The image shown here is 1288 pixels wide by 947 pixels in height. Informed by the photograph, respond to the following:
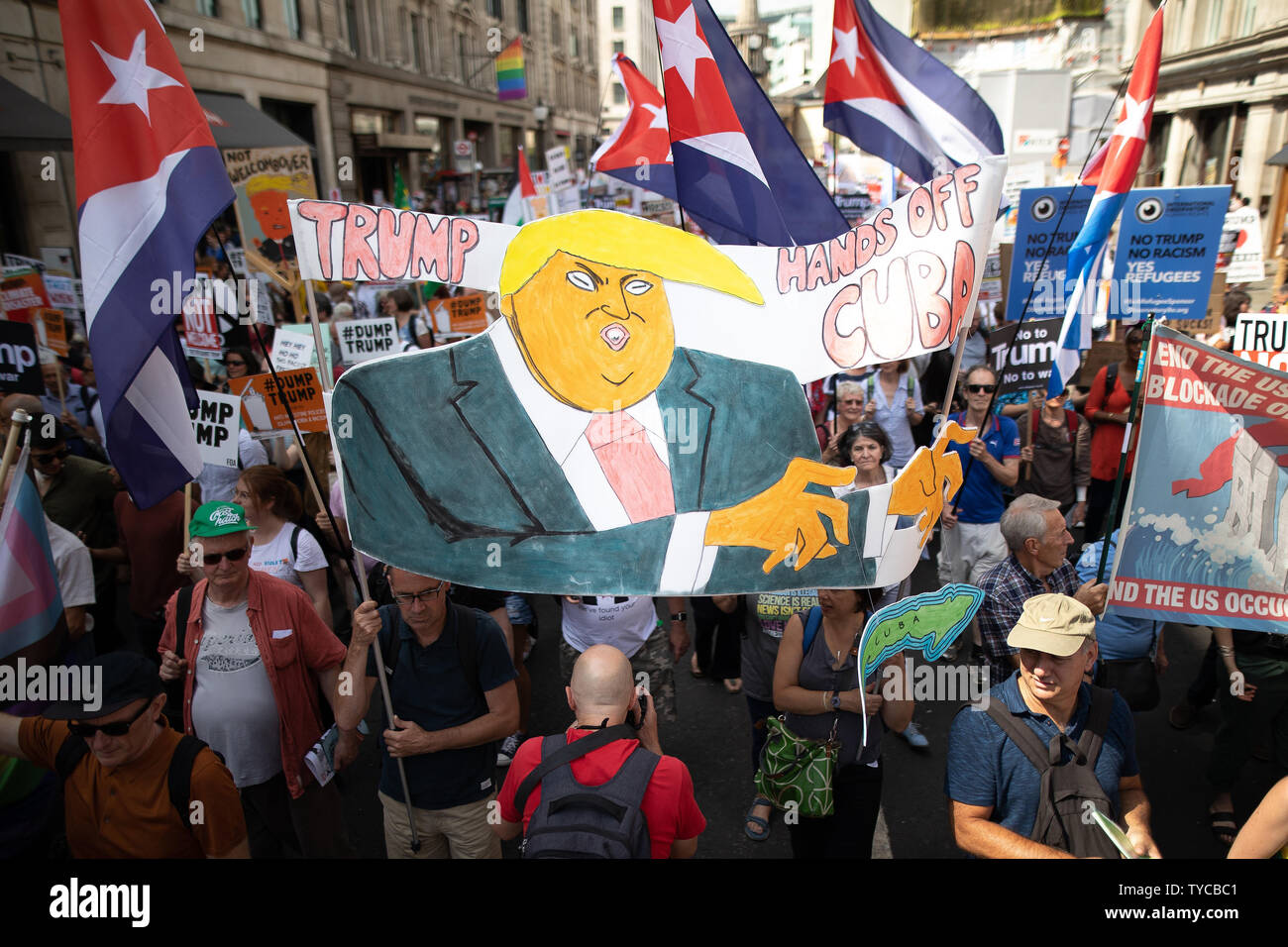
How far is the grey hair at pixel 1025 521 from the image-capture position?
3.42m

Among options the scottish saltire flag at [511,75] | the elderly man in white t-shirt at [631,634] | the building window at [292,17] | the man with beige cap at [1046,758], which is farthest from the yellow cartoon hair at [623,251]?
the building window at [292,17]

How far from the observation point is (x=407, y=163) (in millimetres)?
31516

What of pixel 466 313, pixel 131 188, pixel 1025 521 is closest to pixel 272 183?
pixel 466 313

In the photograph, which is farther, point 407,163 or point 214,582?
point 407,163

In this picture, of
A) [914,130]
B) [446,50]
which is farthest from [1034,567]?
[446,50]

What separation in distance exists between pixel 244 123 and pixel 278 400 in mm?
16037

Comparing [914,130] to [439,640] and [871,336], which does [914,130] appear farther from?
[439,640]

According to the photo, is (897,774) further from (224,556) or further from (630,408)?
(224,556)

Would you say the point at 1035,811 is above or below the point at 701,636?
above

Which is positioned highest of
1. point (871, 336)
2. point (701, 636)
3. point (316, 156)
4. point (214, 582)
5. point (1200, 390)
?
point (316, 156)

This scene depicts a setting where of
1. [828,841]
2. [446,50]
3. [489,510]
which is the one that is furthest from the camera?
[446,50]

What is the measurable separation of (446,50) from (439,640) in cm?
3640

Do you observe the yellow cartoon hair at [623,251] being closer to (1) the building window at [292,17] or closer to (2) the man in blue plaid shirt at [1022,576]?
(2) the man in blue plaid shirt at [1022,576]

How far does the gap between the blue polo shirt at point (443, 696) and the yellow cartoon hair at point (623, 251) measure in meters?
1.34
